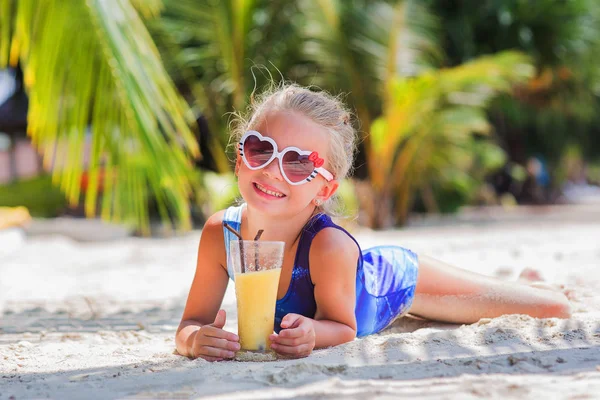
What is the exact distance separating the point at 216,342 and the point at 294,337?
23cm

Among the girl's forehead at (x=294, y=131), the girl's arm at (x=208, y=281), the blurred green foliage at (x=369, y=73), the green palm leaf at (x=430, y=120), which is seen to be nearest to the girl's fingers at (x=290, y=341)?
the girl's arm at (x=208, y=281)

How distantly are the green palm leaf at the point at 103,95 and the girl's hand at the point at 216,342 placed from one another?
140cm

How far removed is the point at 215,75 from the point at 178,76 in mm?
849

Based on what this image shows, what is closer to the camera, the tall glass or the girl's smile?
the tall glass

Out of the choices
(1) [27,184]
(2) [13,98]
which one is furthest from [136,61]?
(2) [13,98]

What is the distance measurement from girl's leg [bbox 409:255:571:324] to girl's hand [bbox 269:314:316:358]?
2.57ft

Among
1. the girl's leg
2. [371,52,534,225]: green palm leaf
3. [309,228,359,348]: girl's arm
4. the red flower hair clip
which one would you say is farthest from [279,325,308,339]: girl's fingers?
[371,52,534,225]: green palm leaf

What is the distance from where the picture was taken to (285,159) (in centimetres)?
207

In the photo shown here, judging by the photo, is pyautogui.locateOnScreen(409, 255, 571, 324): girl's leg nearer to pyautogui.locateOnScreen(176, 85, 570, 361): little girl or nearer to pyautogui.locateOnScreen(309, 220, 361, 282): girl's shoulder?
pyautogui.locateOnScreen(176, 85, 570, 361): little girl

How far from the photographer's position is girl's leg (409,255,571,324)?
8.76ft

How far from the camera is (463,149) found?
933 cm

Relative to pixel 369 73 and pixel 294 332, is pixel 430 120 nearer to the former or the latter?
pixel 369 73

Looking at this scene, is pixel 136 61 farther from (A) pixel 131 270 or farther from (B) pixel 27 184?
(B) pixel 27 184

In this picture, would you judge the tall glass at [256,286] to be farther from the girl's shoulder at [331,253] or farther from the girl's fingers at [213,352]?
the girl's shoulder at [331,253]
